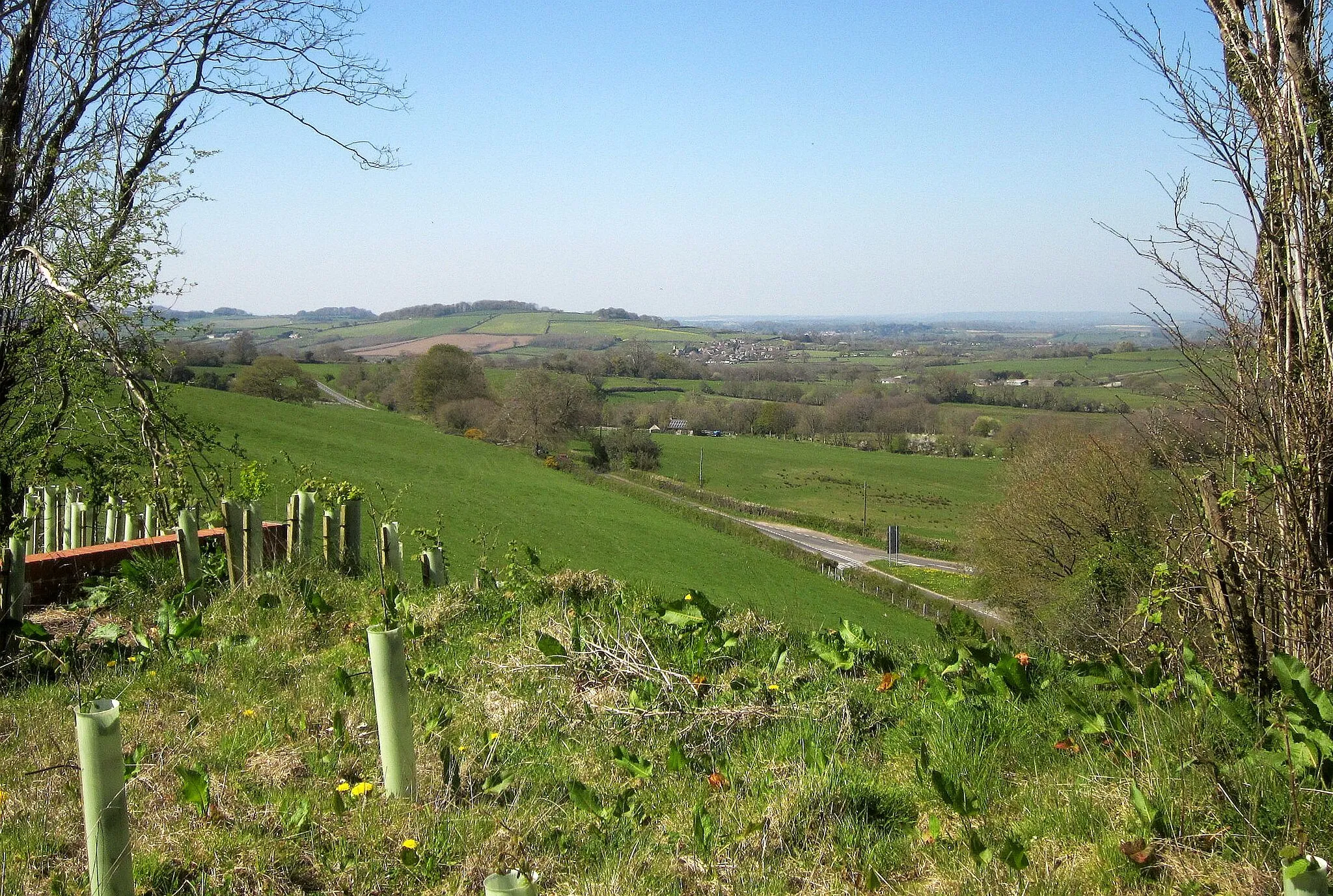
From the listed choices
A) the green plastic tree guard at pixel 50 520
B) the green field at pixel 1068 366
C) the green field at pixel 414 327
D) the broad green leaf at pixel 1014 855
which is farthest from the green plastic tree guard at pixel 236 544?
the green field at pixel 414 327

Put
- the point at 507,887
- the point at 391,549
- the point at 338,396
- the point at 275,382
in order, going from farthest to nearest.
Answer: the point at 338,396 < the point at 275,382 < the point at 391,549 < the point at 507,887

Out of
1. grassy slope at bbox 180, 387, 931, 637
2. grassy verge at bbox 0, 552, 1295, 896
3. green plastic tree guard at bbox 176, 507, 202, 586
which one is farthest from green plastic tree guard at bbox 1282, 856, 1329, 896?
grassy slope at bbox 180, 387, 931, 637

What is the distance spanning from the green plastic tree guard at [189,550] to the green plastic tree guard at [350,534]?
3.75 ft

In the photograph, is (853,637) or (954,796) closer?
(954,796)

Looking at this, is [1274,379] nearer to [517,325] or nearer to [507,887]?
[507,887]

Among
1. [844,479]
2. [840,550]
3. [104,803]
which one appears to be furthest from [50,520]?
[844,479]

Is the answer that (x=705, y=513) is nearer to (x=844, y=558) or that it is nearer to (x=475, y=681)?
(x=844, y=558)

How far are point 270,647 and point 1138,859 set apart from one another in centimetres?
420

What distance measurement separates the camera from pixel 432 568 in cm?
670

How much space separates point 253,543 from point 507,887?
4.80 metres

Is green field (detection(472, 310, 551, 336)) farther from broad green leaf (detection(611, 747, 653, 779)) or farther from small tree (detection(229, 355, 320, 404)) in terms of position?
broad green leaf (detection(611, 747, 653, 779))

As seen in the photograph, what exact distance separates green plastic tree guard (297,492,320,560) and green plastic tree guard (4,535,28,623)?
1.94m

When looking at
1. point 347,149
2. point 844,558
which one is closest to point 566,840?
point 347,149

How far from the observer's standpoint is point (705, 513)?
46.1 m
